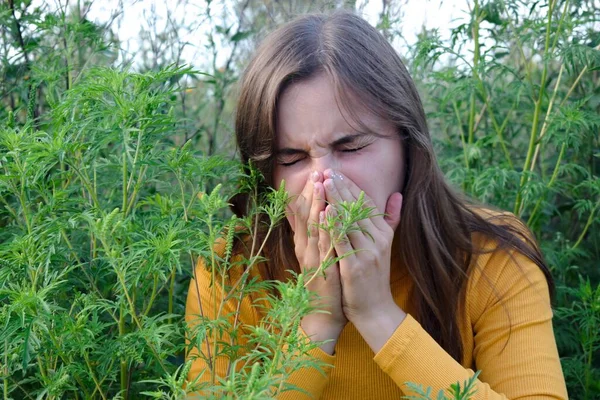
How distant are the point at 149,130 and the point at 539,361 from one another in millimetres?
1147

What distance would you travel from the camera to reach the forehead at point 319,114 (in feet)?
6.40

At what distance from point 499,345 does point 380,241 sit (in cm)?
48

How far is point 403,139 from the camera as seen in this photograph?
2.14m

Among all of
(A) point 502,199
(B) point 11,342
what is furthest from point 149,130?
(A) point 502,199

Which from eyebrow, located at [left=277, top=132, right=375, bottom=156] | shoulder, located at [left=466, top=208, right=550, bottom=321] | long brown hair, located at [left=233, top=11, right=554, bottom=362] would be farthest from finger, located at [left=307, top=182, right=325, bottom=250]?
shoulder, located at [left=466, top=208, right=550, bottom=321]

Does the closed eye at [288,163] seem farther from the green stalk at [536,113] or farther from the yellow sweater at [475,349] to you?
the green stalk at [536,113]

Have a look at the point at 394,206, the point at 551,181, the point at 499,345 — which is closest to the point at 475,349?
the point at 499,345

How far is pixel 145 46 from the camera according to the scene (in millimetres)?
3721

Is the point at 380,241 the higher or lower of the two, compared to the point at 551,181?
higher

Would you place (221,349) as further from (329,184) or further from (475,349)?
(475,349)

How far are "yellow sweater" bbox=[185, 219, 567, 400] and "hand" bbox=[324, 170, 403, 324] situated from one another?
3.4 inches

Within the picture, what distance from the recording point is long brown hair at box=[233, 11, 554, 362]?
2.06 metres

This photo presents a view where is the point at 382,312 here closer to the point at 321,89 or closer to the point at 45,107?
the point at 321,89

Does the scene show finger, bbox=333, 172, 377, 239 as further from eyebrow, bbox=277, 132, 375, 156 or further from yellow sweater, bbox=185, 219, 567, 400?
yellow sweater, bbox=185, 219, 567, 400
